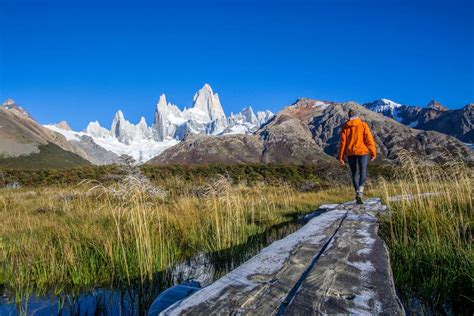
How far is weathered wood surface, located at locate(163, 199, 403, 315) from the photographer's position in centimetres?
181

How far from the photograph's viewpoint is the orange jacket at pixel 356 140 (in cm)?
871

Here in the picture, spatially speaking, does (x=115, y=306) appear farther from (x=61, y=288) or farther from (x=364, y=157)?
(x=364, y=157)

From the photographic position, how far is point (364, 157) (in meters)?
8.76

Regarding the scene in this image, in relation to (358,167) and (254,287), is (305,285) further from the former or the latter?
(358,167)

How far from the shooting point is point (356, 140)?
8734 mm

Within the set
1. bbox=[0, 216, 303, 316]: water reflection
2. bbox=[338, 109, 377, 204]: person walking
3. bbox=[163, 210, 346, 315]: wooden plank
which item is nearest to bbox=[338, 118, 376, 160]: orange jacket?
bbox=[338, 109, 377, 204]: person walking

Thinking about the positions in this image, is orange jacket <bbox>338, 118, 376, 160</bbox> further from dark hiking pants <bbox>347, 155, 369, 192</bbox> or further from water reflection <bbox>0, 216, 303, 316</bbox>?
water reflection <bbox>0, 216, 303, 316</bbox>

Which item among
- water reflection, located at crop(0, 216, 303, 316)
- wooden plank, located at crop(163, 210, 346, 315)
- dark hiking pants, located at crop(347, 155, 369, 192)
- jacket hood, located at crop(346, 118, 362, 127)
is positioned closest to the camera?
wooden plank, located at crop(163, 210, 346, 315)

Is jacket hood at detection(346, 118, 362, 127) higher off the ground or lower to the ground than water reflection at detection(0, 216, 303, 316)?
higher

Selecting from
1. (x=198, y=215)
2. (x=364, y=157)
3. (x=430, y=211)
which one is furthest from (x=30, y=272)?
(x=364, y=157)

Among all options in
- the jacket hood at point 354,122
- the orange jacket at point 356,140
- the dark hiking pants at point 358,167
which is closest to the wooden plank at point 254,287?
the dark hiking pants at point 358,167

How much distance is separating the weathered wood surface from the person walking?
5.84m

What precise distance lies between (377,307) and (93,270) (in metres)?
3.86

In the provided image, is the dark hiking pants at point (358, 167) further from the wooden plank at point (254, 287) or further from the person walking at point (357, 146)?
the wooden plank at point (254, 287)
